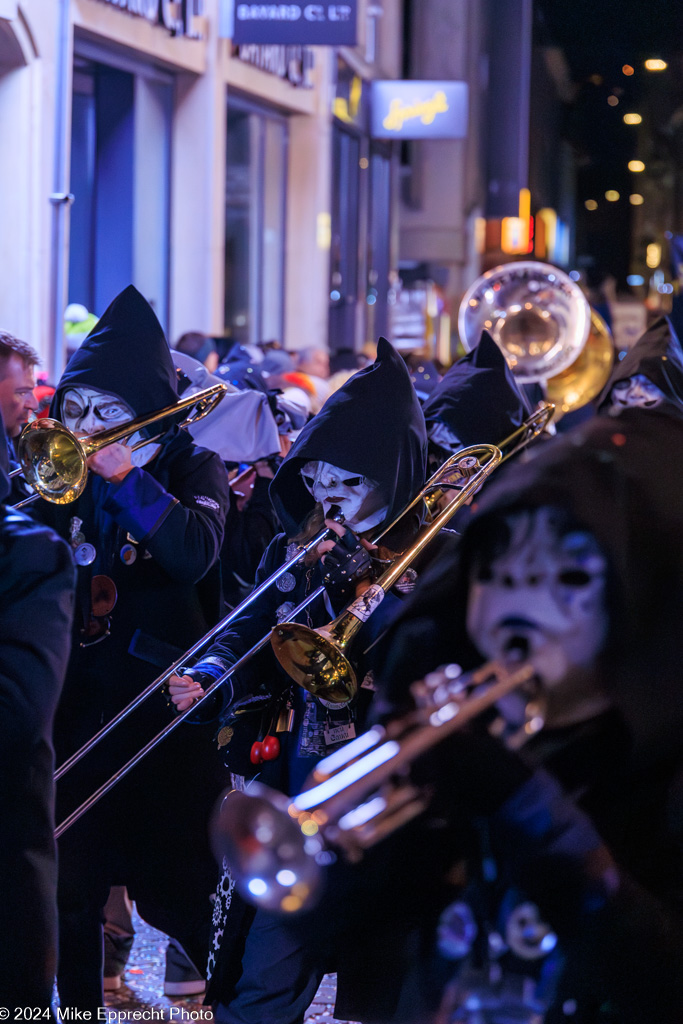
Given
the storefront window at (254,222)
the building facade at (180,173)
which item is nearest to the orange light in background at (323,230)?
the building facade at (180,173)

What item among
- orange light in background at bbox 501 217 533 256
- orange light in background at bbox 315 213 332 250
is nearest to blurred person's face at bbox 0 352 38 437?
orange light in background at bbox 315 213 332 250

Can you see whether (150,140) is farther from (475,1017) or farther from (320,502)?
(475,1017)

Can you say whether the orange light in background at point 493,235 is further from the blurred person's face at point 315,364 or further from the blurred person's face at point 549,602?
the blurred person's face at point 549,602

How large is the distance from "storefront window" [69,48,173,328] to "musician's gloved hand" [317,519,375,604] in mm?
8024

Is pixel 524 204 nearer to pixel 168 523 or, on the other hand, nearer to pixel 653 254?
pixel 653 254

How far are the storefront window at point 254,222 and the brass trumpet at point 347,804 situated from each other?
1277cm

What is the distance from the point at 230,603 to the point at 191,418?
0.81 meters

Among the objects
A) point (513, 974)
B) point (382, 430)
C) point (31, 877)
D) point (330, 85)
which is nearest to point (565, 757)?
point (513, 974)

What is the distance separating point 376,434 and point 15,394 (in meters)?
1.34

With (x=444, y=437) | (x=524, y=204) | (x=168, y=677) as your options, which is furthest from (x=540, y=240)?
(x=168, y=677)

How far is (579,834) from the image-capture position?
5.95ft

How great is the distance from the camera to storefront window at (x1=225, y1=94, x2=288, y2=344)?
14.3m

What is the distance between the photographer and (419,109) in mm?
17344

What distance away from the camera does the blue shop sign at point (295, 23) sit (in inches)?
430
